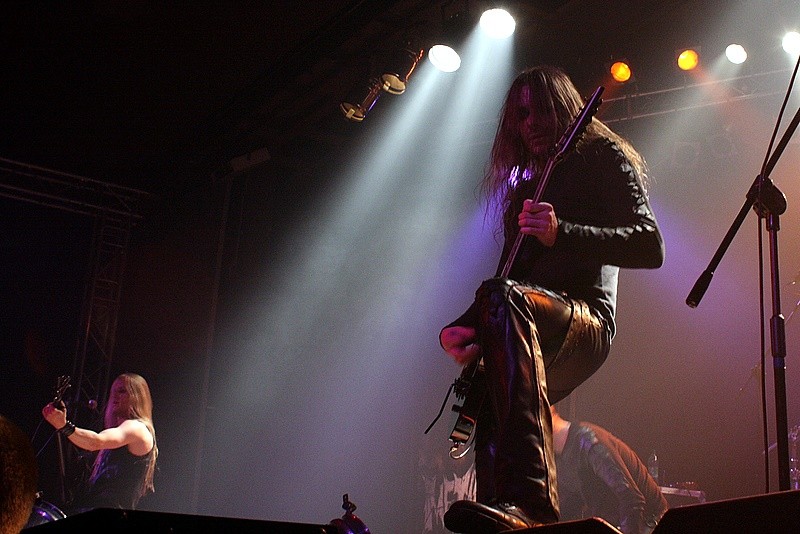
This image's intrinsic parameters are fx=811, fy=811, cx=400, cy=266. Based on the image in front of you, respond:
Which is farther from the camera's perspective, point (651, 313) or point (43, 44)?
point (651, 313)

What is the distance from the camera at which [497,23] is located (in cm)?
659

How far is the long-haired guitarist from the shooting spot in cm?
655

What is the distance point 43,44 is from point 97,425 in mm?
4105

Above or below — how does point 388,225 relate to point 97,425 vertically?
above

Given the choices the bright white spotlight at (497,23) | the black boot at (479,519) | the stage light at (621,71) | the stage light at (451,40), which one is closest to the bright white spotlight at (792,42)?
the stage light at (621,71)

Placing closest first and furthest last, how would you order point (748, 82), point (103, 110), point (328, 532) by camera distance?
point (328, 532) → point (748, 82) → point (103, 110)

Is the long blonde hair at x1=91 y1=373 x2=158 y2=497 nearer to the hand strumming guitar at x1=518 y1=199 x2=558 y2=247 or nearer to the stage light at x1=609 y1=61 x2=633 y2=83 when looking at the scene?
the stage light at x1=609 y1=61 x2=633 y2=83

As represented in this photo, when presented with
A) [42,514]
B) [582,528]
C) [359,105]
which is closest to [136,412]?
[42,514]

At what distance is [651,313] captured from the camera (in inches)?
330

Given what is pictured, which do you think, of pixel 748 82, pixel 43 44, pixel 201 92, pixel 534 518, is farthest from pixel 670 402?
pixel 43 44

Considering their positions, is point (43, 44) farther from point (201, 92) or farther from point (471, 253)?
point (471, 253)

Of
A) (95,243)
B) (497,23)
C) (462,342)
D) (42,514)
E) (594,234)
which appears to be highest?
(497,23)

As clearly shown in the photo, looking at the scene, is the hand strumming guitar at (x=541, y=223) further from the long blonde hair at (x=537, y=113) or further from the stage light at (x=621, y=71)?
the stage light at (x=621, y=71)

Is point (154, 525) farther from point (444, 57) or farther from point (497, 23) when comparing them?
point (444, 57)
